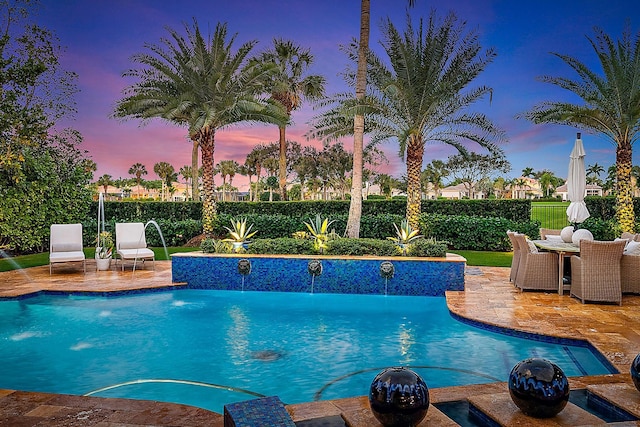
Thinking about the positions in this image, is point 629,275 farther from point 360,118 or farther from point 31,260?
point 31,260

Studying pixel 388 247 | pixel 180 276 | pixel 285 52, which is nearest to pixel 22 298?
pixel 180 276

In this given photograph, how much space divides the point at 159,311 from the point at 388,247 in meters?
4.57

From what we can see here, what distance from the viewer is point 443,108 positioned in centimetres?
1561

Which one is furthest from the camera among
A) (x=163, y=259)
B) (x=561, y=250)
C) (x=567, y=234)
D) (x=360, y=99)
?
(x=163, y=259)

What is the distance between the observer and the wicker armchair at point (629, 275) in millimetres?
8391

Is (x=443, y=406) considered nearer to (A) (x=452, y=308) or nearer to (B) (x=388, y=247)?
(A) (x=452, y=308)

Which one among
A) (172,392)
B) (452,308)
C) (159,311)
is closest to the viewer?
(172,392)

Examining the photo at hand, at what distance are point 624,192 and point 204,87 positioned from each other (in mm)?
14421

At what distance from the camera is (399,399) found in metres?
2.94

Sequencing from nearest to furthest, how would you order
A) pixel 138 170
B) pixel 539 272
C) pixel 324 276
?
pixel 539 272 → pixel 324 276 → pixel 138 170

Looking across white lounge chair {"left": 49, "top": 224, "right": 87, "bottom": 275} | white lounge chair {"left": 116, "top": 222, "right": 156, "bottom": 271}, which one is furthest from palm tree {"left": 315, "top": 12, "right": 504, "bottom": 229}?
white lounge chair {"left": 49, "top": 224, "right": 87, "bottom": 275}

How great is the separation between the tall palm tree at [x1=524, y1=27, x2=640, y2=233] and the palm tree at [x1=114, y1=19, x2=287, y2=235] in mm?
9773

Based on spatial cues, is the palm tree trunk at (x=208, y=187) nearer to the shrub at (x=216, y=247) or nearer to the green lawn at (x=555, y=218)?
the shrub at (x=216, y=247)

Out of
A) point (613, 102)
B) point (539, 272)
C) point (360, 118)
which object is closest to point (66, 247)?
point (360, 118)
